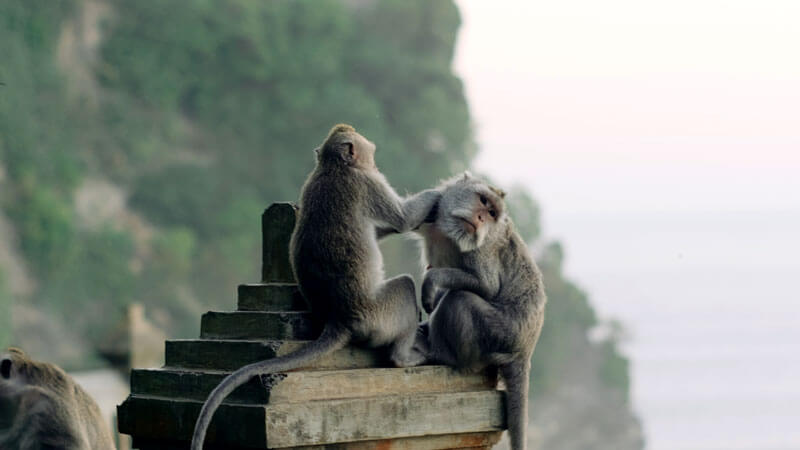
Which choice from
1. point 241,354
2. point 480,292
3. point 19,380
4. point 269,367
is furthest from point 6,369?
point 480,292

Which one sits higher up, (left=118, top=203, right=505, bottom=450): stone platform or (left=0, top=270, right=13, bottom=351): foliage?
(left=0, top=270, right=13, bottom=351): foliage

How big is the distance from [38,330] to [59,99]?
8.99 m

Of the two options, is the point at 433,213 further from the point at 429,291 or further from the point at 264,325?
the point at 264,325

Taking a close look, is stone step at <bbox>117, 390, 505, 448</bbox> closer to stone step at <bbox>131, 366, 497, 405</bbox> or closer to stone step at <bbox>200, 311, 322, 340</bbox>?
stone step at <bbox>131, 366, 497, 405</bbox>

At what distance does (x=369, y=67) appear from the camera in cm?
5231

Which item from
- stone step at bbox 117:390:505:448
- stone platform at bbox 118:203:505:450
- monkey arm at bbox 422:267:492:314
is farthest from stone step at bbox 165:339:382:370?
monkey arm at bbox 422:267:492:314

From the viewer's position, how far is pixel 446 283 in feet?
16.3

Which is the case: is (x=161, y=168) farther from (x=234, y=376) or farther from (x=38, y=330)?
(x=234, y=376)

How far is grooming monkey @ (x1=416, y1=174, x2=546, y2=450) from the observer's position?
192 inches

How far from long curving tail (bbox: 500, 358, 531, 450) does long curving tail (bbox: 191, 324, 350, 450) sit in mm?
767

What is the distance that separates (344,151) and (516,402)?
1.16 meters

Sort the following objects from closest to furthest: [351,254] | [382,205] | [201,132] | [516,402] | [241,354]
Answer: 1. [241,354]
2. [351,254]
3. [382,205]
4. [516,402]
5. [201,132]

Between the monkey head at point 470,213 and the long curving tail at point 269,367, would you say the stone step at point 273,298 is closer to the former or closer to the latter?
the long curving tail at point 269,367

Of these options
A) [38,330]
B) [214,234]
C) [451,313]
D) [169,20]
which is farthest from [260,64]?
[451,313]
